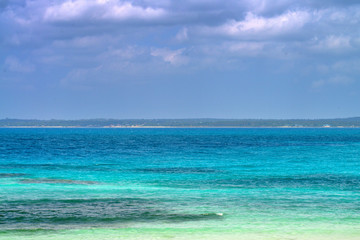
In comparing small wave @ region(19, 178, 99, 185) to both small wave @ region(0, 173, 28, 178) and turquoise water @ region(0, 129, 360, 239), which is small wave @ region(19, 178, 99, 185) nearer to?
turquoise water @ region(0, 129, 360, 239)

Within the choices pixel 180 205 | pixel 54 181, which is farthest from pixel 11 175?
pixel 180 205

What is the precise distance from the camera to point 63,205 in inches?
993

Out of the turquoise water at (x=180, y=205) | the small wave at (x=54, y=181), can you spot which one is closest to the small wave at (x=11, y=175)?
the turquoise water at (x=180, y=205)

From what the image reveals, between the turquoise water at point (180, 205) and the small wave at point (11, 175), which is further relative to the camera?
the small wave at point (11, 175)

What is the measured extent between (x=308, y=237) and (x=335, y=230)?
75.9 inches

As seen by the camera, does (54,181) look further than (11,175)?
No

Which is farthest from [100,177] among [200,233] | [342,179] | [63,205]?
[200,233]

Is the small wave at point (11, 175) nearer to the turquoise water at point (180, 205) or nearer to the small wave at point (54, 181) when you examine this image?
the turquoise water at point (180, 205)

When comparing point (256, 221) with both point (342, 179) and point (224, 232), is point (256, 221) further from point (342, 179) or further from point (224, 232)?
point (342, 179)

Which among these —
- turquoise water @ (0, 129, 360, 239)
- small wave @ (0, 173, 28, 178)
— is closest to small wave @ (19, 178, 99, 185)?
turquoise water @ (0, 129, 360, 239)

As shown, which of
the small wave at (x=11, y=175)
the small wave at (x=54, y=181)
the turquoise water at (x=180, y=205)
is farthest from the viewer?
the small wave at (x=11, y=175)

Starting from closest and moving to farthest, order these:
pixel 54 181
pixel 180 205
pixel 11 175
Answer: pixel 180 205, pixel 54 181, pixel 11 175

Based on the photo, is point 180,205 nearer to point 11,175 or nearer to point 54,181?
point 54,181

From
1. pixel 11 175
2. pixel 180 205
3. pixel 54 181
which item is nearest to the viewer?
pixel 180 205
